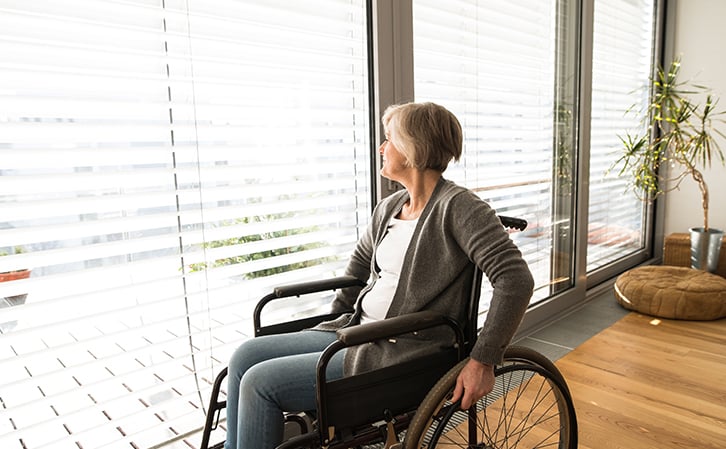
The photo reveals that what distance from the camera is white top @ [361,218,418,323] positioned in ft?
5.17

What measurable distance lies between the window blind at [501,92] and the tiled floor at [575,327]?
22 centimetres

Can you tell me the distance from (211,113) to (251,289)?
1.89 feet

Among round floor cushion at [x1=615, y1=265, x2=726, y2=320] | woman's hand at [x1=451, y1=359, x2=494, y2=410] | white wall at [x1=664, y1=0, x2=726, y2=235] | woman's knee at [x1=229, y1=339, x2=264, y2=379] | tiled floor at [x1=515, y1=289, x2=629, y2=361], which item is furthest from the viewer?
white wall at [x1=664, y1=0, x2=726, y2=235]

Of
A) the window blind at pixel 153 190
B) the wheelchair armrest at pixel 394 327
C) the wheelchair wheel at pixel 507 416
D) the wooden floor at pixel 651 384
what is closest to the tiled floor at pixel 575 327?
the wooden floor at pixel 651 384

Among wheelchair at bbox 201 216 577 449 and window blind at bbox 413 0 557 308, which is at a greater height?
window blind at bbox 413 0 557 308

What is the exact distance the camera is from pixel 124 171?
5.08 feet

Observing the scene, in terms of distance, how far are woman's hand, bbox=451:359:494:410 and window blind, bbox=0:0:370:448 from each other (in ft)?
2.63

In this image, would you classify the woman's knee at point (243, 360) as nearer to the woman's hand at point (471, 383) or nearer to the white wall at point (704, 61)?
the woman's hand at point (471, 383)

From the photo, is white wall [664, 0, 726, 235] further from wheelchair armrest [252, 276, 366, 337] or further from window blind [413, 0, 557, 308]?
wheelchair armrest [252, 276, 366, 337]

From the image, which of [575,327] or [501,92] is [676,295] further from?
[501,92]

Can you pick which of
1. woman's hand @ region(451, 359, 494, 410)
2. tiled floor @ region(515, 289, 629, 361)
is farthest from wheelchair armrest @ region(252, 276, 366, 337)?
tiled floor @ region(515, 289, 629, 361)

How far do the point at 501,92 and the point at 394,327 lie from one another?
184cm

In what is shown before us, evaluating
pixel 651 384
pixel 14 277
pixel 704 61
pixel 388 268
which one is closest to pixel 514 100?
pixel 651 384

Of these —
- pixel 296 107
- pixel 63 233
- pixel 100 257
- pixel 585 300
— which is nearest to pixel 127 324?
pixel 100 257
